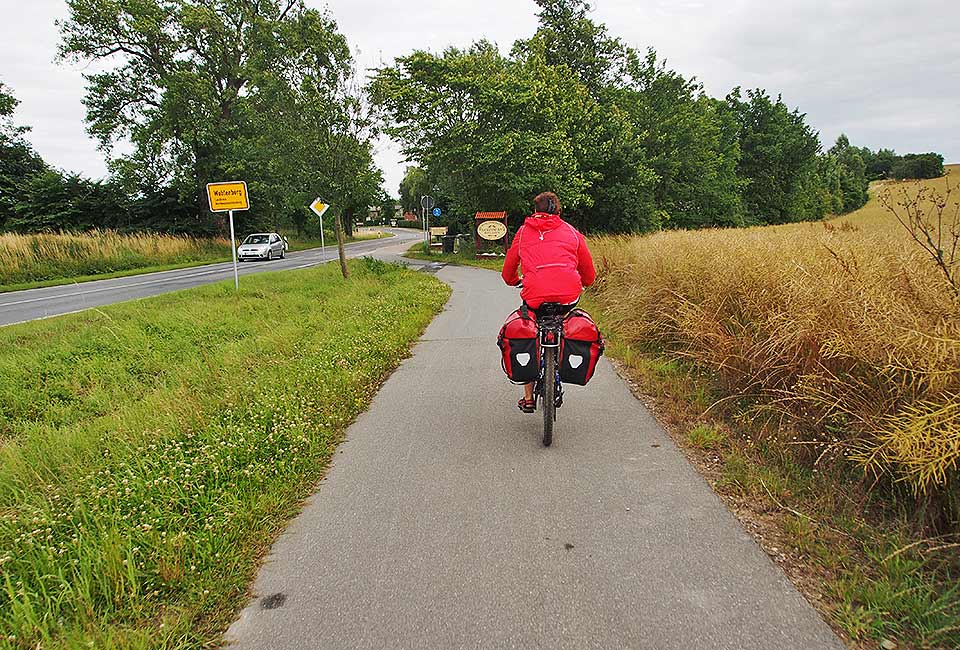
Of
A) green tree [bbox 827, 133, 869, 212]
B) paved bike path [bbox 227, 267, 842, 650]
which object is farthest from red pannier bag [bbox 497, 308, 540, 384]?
green tree [bbox 827, 133, 869, 212]

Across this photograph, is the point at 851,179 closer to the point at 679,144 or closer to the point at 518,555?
the point at 679,144

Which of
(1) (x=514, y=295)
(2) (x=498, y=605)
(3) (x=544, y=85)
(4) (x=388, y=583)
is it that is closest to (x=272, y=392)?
(4) (x=388, y=583)

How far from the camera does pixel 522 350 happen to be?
412 centimetres

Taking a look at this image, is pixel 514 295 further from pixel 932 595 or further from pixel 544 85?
pixel 544 85

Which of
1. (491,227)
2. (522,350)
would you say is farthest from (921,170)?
(522,350)

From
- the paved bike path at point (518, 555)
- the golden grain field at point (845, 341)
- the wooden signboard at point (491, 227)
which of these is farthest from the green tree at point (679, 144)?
the paved bike path at point (518, 555)

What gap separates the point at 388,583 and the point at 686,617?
4.38ft

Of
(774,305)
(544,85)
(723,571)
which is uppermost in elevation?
(544,85)

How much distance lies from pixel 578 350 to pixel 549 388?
1.20ft

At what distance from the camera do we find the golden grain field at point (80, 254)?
2077cm

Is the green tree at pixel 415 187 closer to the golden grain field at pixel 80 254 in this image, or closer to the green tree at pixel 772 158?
the golden grain field at pixel 80 254

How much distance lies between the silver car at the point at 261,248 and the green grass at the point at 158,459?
2248cm

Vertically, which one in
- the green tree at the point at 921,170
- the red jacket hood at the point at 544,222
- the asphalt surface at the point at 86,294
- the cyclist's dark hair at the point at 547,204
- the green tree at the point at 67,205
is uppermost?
the green tree at the point at 67,205

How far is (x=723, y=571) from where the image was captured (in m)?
2.61
